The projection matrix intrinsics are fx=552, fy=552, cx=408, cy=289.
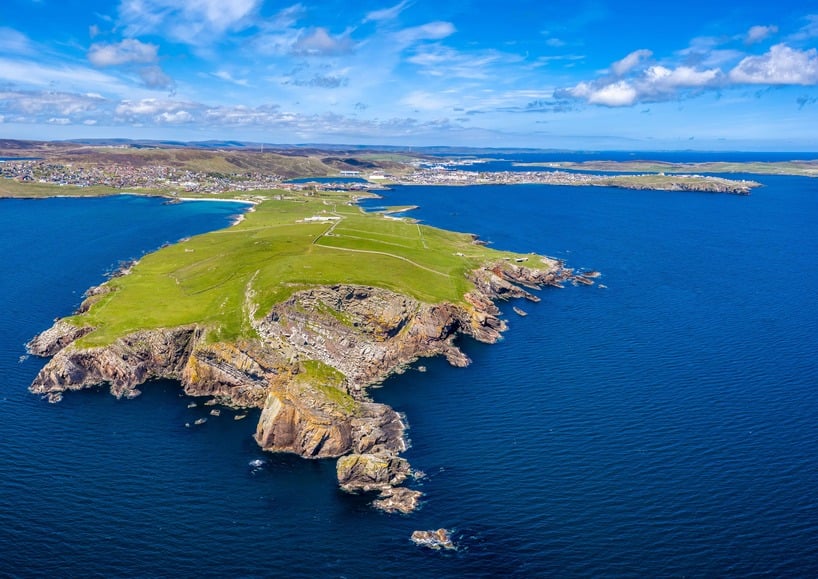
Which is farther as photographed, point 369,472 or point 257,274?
point 257,274

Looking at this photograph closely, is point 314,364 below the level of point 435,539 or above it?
above

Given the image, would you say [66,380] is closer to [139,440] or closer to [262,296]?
[139,440]

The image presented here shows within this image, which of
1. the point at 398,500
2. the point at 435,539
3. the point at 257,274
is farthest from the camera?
the point at 257,274

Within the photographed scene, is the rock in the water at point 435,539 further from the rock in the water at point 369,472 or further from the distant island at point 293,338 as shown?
the rock in the water at point 369,472

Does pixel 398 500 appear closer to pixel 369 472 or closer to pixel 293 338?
pixel 369 472

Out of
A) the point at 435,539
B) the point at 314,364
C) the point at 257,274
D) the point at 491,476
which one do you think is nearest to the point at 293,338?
the point at 314,364

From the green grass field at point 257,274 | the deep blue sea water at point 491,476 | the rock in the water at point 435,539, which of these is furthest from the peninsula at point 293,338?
the rock in the water at point 435,539

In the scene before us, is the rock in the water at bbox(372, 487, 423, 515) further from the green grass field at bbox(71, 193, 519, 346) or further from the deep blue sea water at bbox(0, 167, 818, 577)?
the green grass field at bbox(71, 193, 519, 346)
